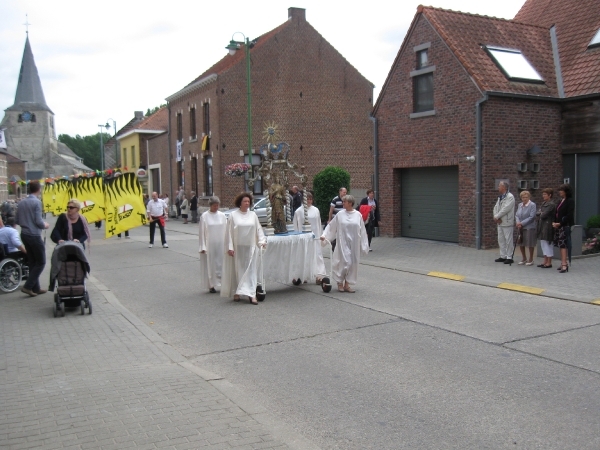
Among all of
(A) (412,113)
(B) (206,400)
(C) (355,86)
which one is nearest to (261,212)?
(A) (412,113)

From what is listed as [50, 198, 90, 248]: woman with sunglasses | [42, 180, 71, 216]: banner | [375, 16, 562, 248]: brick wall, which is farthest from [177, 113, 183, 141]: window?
[50, 198, 90, 248]: woman with sunglasses

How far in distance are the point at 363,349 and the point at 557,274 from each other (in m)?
6.69

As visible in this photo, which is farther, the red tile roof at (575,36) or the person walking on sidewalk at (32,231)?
the red tile roof at (575,36)

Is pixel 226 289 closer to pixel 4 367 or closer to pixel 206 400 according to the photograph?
pixel 4 367

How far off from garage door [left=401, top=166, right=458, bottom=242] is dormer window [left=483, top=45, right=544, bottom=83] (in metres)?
3.02

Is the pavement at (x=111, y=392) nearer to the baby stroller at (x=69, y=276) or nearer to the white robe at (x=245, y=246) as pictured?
the baby stroller at (x=69, y=276)

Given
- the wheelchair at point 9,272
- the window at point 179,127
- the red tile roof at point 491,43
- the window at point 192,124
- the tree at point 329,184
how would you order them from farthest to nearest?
the window at point 179,127 → the window at point 192,124 → the tree at point 329,184 → the red tile roof at point 491,43 → the wheelchair at point 9,272

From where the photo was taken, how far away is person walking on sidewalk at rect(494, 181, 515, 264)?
1355 cm

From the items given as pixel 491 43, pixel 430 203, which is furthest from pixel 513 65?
pixel 430 203

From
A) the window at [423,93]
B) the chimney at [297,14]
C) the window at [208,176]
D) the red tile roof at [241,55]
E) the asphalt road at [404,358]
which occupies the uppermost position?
the chimney at [297,14]

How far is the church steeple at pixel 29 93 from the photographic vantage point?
96500 mm

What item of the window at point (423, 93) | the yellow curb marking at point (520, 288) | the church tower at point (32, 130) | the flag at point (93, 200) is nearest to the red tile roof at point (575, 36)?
the window at point (423, 93)

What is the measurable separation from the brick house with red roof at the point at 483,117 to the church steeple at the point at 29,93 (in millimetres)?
91189

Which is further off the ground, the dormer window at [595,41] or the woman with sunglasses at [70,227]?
the dormer window at [595,41]
